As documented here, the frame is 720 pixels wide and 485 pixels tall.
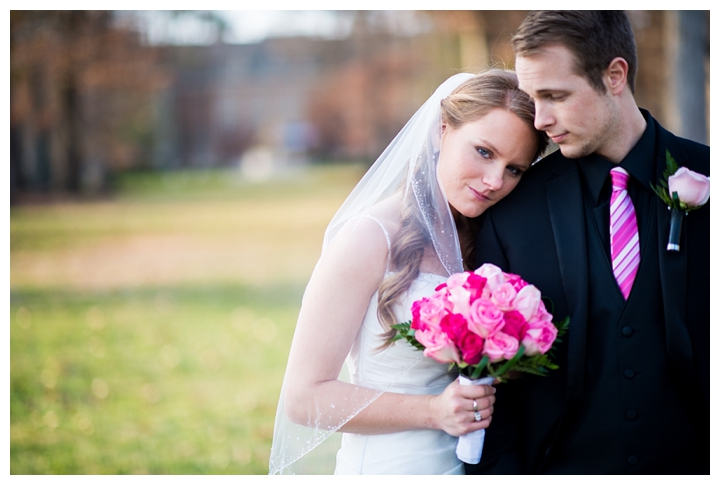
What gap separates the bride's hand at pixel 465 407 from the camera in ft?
8.53

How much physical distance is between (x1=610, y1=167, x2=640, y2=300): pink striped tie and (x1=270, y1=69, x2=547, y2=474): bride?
14.6 inches

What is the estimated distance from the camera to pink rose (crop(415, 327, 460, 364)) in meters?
2.42

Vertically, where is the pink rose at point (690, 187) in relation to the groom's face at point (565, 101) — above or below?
below

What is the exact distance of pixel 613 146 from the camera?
2.77 meters

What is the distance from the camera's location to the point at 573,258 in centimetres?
266

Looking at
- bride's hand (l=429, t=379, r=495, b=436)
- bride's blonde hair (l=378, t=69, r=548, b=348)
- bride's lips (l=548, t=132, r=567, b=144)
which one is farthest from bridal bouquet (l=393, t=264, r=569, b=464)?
bride's lips (l=548, t=132, r=567, b=144)

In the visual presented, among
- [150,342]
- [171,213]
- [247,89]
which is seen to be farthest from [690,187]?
[247,89]

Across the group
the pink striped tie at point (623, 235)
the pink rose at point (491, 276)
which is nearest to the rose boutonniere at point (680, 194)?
the pink striped tie at point (623, 235)

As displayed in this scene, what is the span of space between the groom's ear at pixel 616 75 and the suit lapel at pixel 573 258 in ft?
1.13

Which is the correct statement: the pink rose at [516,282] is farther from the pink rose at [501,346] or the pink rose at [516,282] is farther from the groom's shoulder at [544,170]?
the groom's shoulder at [544,170]

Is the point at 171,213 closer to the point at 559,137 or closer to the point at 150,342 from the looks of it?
the point at 150,342

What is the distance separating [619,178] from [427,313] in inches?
37.4

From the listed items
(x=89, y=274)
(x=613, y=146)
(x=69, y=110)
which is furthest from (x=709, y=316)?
(x=69, y=110)
